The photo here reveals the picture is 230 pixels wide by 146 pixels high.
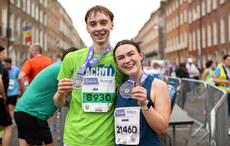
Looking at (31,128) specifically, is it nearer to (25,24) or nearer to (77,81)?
(77,81)

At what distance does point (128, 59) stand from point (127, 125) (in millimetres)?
549

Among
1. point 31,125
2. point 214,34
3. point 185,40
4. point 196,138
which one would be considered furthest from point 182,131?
point 185,40

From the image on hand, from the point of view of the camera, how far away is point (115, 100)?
8.57ft

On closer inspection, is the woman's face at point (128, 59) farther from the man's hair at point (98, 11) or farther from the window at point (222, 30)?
the window at point (222, 30)

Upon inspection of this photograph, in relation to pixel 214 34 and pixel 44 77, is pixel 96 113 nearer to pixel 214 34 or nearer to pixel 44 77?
pixel 44 77

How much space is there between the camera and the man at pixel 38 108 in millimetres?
3896

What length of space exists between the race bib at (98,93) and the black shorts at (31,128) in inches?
68.3

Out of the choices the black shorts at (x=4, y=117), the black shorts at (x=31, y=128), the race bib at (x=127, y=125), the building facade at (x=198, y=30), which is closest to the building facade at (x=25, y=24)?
the black shorts at (x=4, y=117)

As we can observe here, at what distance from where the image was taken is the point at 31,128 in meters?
4.05

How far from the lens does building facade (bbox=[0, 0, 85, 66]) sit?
28578mm

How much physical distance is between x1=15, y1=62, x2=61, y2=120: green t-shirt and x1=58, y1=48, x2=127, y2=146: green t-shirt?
4.12 feet

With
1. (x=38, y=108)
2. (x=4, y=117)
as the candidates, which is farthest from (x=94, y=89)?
(x=4, y=117)

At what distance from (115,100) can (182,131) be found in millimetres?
5804

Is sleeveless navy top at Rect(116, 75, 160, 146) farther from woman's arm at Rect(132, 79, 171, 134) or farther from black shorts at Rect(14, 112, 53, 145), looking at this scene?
black shorts at Rect(14, 112, 53, 145)
